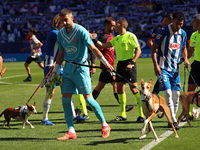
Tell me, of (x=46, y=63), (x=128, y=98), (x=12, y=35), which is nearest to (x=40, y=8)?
(x=12, y=35)

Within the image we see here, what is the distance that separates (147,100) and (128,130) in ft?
3.89

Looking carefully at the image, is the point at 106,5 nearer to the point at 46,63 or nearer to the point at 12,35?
the point at 12,35

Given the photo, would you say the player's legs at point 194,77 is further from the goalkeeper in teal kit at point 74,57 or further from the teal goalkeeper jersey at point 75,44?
the teal goalkeeper jersey at point 75,44

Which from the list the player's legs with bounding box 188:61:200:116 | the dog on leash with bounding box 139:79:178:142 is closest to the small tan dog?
the dog on leash with bounding box 139:79:178:142

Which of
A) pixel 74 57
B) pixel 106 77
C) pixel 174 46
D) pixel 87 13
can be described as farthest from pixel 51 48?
pixel 87 13

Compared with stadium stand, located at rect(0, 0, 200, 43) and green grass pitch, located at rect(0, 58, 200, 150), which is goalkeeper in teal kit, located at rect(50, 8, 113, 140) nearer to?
green grass pitch, located at rect(0, 58, 200, 150)

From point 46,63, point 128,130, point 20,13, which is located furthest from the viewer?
point 20,13

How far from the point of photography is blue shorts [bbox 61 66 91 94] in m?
6.27

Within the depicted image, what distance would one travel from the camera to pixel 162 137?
20.6 ft

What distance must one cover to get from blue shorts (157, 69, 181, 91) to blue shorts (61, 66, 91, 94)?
1.46m

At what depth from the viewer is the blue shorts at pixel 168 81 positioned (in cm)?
690

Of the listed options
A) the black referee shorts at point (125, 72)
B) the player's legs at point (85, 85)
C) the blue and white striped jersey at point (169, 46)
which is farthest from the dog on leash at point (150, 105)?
the black referee shorts at point (125, 72)

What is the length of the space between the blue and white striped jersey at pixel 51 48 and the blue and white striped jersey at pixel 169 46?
2.05m

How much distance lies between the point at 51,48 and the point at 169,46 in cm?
239
